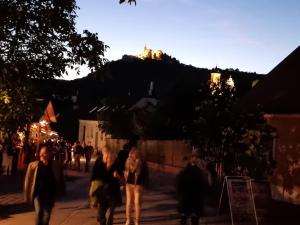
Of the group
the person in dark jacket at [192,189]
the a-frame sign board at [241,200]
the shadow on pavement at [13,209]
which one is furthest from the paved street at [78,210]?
the person in dark jacket at [192,189]

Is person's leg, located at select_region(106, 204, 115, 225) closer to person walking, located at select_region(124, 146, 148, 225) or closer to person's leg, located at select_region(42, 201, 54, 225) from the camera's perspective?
person walking, located at select_region(124, 146, 148, 225)

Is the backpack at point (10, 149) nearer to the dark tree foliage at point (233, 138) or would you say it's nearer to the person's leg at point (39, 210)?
the dark tree foliage at point (233, 138)

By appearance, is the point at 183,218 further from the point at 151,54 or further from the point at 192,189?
the point at 151,54

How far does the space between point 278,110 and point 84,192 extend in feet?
25.0

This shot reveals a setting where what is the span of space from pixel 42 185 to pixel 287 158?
12.9m

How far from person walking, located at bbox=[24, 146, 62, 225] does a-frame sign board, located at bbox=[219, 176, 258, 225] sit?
4.46m

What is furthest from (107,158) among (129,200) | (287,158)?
(287,158)

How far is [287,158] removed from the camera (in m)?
21.8

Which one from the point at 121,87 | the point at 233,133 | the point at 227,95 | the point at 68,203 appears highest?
the point at 121,87

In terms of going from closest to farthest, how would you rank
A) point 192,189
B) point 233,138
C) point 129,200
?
point 192,189 < point 129,200 < point 233,138

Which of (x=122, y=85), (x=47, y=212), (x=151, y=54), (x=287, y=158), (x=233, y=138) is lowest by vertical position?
(x=47, y=212)

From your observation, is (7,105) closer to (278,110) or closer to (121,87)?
(278,110)

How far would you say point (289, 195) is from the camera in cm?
2148

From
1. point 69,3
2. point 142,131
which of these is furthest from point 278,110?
point 142,131
